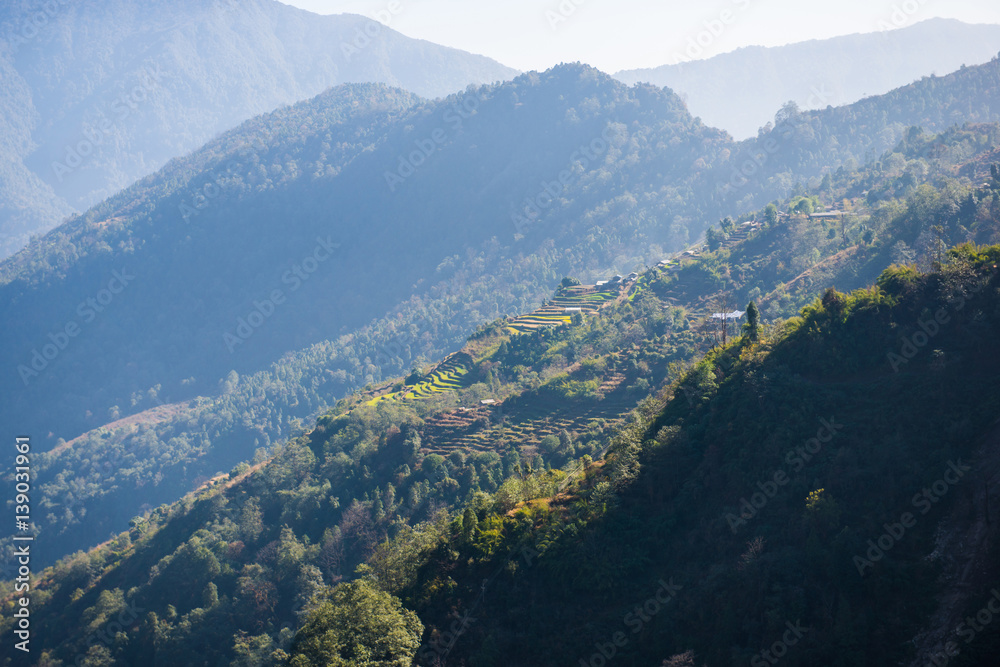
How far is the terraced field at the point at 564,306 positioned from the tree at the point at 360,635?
52.1 m

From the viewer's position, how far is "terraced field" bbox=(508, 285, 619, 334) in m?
78.0

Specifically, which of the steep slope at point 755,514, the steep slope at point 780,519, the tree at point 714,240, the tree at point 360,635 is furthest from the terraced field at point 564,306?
the tree at point 360,635

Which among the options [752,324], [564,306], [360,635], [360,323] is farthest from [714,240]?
[360,323]

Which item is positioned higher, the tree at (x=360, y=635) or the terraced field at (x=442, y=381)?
the tree at (x=360, y=635)

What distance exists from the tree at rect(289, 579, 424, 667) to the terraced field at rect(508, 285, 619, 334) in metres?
52.1

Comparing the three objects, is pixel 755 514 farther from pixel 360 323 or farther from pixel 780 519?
pixel 360 323

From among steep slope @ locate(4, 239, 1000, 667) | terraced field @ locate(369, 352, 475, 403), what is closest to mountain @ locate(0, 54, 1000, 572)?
terraced field @ locate(369, 352, 475, 403)

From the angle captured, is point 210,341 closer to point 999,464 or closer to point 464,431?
point 464,431

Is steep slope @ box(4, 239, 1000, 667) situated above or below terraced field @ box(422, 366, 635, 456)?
above

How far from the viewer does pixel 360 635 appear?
23.3 m

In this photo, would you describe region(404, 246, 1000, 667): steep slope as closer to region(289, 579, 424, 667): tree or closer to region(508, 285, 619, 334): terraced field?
region(289, 579, 424, 667): tree

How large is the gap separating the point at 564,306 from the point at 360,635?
208 feet

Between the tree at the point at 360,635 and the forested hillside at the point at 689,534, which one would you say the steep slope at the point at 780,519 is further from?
the tree at the point at 360,635

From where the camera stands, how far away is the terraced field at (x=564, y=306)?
78.0 meters
